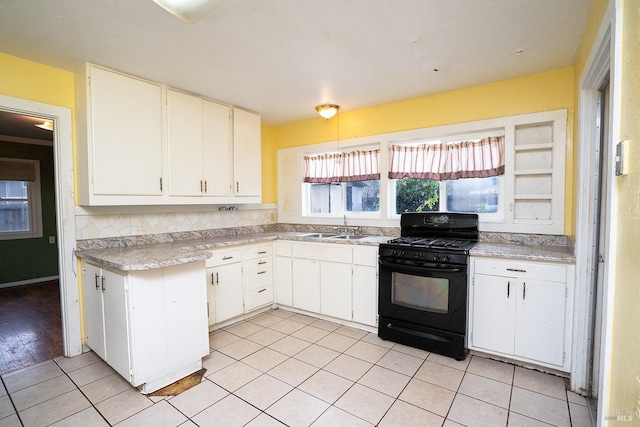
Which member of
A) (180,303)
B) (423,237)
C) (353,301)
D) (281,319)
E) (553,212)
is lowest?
(281,319)

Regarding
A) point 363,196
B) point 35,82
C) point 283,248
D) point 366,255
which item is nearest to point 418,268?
point 366,255

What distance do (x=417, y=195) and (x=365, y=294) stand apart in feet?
4.20

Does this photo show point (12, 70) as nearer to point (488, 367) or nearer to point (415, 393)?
point (415, 393)

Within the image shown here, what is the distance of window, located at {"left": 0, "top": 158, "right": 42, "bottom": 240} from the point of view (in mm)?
4848

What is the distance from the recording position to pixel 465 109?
304cm

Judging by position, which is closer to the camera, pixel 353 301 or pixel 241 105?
pixel 353 301

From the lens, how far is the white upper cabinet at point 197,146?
2.97m

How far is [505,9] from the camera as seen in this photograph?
1.82 metres

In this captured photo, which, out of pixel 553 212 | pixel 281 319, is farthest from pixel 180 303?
pixel 553 212

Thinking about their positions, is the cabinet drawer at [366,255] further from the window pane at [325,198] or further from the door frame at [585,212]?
the door frame at [585,212]

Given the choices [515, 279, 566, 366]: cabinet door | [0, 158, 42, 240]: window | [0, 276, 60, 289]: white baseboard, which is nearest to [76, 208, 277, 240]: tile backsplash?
[515, 279, 566, 366]: cabinet door

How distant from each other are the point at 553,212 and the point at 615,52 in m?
1.88

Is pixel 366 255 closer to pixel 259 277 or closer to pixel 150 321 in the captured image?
pixel 259 277

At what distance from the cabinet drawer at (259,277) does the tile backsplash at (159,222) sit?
775mm
